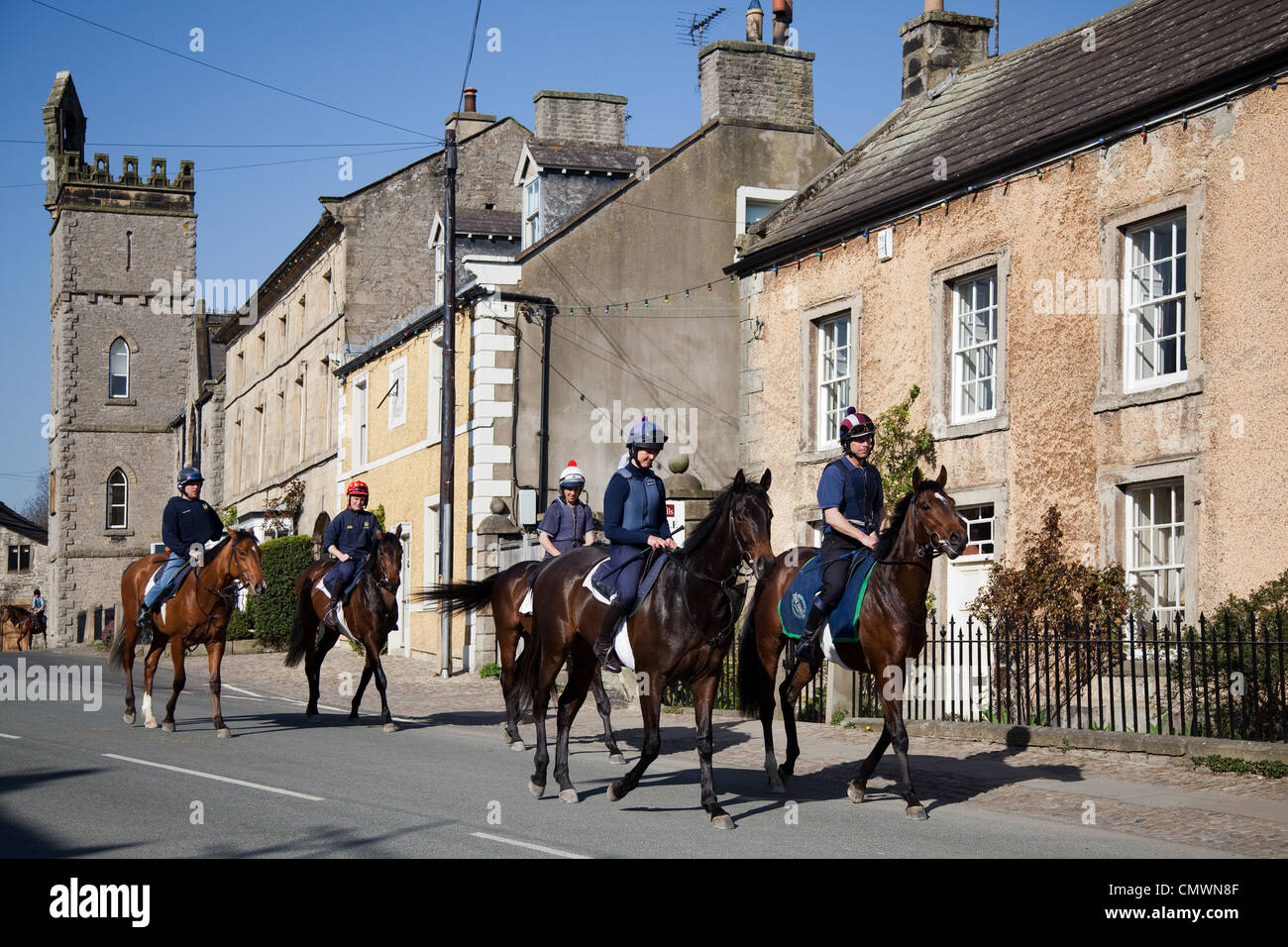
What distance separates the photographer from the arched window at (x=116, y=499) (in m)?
63.5

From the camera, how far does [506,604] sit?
13938 millimetres

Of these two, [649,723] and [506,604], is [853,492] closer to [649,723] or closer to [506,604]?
[649,723]

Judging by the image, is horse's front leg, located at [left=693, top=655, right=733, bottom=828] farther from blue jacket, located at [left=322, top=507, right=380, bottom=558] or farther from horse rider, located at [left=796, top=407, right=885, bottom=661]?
blue jacket, located at [left=322, top=507, right=380, bottom=558]

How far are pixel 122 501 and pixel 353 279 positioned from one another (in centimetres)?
3313

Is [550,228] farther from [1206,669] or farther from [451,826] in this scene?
[451,826]

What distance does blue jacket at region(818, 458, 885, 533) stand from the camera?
10.4 meters

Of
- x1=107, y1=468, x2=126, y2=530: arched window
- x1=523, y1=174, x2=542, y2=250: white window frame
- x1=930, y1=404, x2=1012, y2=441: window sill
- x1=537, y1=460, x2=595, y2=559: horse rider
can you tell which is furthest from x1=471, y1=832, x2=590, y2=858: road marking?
x1=107, y1=468, x2=126, y2=530: arched window

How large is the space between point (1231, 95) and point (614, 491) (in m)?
9.69

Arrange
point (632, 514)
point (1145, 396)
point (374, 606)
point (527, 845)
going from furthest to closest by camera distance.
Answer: point (1145, 396)
point (374, 606)
point (632, 514)
point (527, 845)

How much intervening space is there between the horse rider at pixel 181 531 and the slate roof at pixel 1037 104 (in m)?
11.1

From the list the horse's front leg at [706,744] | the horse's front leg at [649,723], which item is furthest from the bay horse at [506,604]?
the horse's front leg at [706,744]

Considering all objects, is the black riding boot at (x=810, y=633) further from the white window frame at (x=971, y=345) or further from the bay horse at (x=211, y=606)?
the white window frame at (x=971, y=345)

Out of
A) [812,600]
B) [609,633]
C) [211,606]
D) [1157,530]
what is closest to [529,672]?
[609,633]
